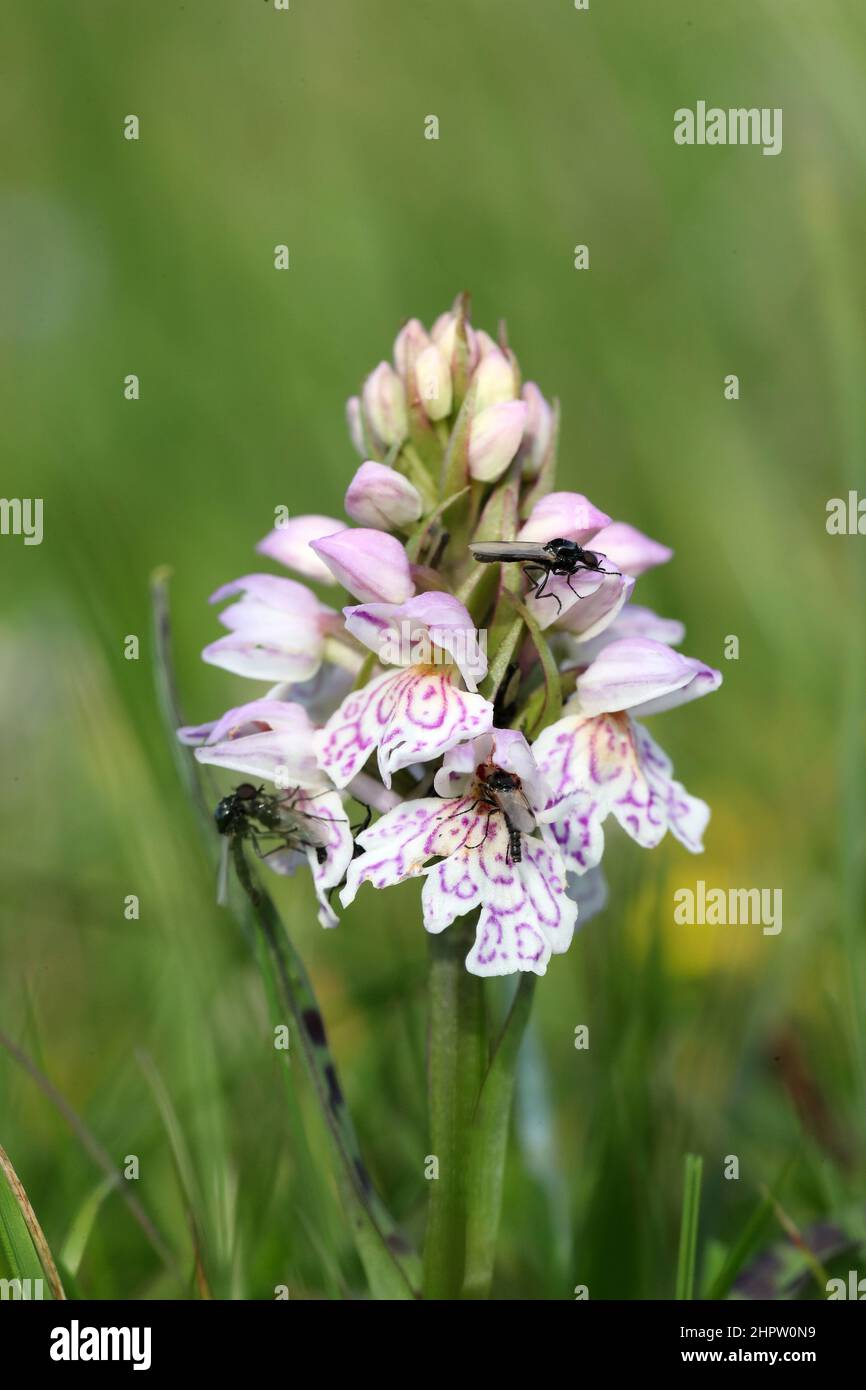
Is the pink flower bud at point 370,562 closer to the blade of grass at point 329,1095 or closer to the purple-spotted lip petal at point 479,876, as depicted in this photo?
Result: the purple-spotted lip petal at point 479,876

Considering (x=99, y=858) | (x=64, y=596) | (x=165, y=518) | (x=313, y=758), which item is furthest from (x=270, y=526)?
(x=313, y=758)

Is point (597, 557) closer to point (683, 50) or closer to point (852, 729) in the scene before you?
point (852, 729)

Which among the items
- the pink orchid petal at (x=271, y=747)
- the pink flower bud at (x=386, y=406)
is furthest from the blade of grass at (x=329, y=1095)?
the pink flower bud at (x=386, y=406)

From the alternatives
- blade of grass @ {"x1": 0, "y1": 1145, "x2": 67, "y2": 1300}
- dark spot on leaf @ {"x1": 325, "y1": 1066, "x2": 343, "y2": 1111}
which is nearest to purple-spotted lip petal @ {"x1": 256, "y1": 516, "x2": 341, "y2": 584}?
dark spot on leaf @ {"x1": 325, "y1": 1066, "x2": 343, "y2": 1111}

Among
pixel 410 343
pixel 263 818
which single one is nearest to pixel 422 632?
pixel 263 818

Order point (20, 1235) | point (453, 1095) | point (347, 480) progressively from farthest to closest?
point (347, 480), point (453, 1095), point (20, 1235)

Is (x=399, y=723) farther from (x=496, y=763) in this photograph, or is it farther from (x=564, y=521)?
(x=564, y=521)
